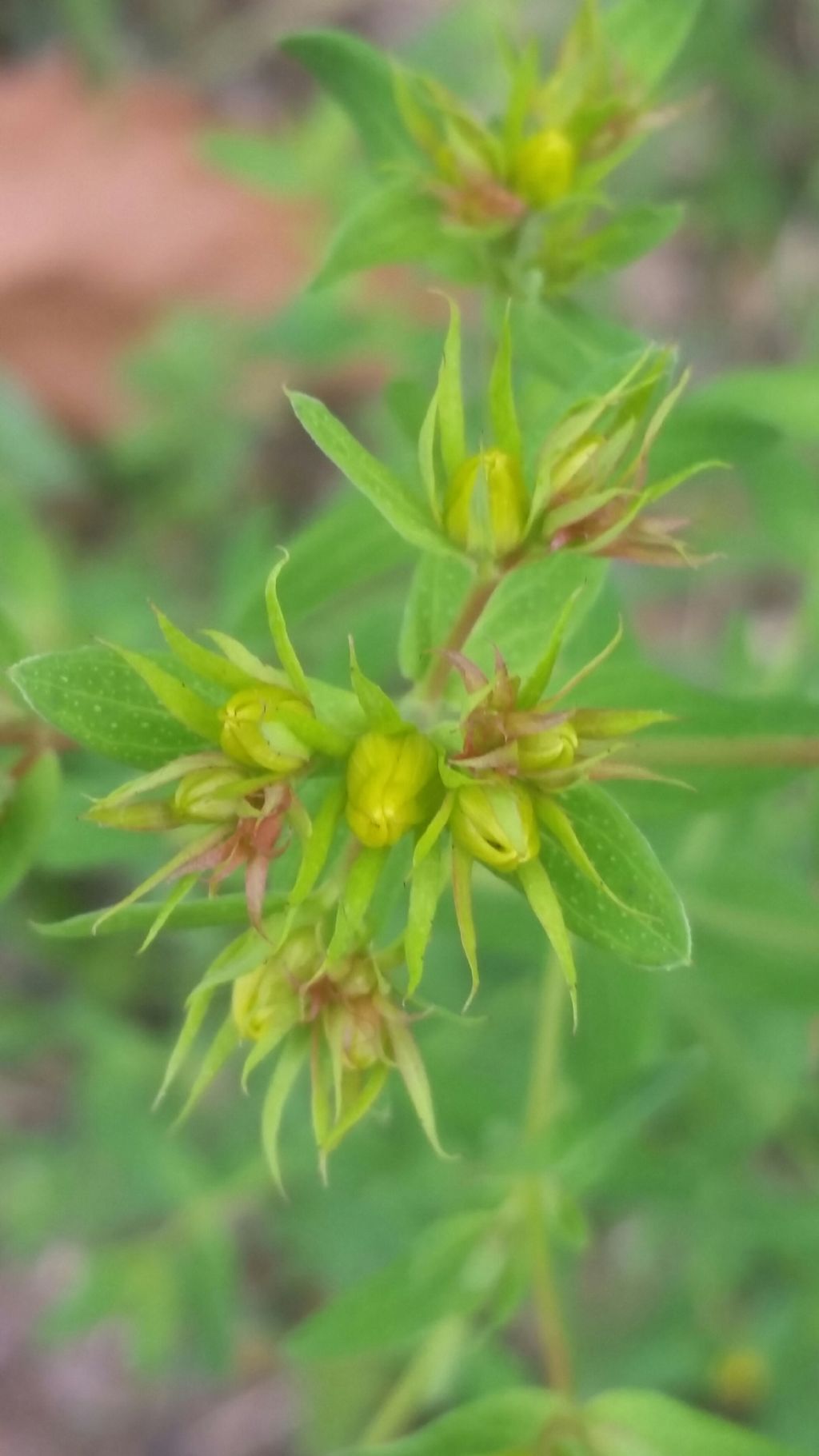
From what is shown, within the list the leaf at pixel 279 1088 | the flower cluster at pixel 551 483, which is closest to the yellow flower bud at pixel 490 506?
the flower cluster at pixel 551 483

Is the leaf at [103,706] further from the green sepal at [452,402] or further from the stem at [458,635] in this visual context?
the green sepal at [452,402]

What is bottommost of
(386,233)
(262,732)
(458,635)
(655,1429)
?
(655,1429)

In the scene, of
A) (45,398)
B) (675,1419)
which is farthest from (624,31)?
(45,398)

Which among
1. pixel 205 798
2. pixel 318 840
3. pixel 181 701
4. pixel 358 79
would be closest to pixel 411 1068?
pixel 318 840

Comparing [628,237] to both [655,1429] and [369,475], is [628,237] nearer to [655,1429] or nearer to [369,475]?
[369,475]

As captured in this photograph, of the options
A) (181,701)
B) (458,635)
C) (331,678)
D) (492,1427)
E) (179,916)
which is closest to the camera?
(181,701)
